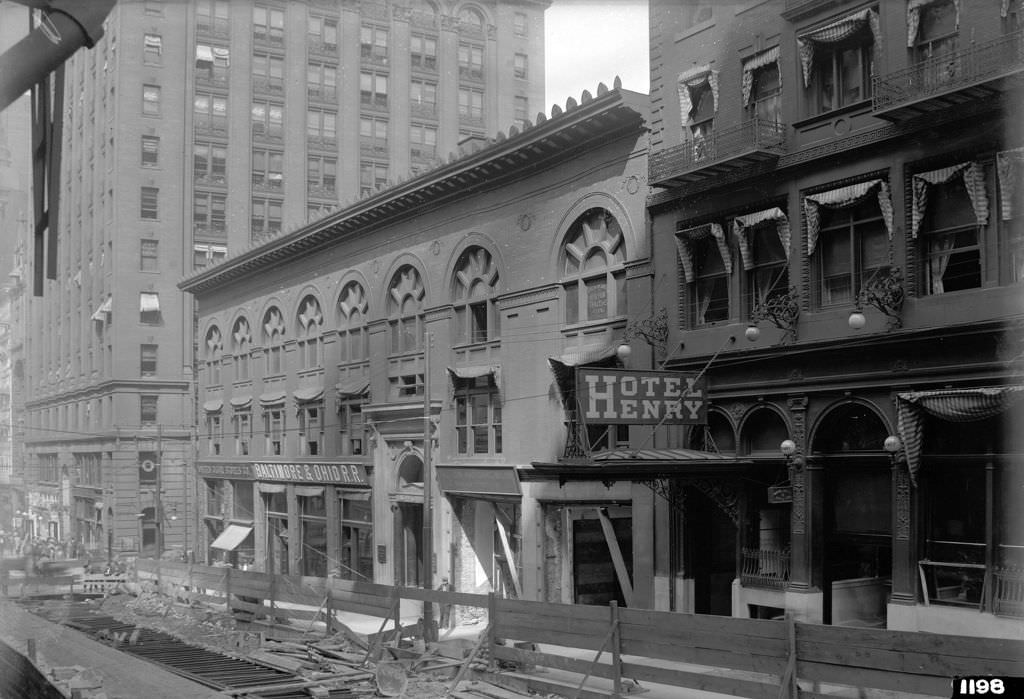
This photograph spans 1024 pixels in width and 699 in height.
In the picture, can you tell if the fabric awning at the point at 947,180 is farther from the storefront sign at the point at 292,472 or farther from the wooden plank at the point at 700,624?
the storefront sign at the point at 292,472

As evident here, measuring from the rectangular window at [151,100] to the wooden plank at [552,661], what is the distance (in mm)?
32146

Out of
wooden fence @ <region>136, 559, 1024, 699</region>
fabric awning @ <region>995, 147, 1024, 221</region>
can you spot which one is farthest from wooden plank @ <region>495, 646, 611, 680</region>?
fabric awning @ <region>995, 147, 1024, 221</region>

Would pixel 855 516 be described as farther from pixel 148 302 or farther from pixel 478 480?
pixel 148 302

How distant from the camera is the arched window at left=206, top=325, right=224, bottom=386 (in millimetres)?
48906

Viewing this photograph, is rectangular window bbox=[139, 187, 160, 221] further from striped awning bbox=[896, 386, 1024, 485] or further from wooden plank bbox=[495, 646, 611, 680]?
striped awning bbox=[896, 386, 1024, 485]

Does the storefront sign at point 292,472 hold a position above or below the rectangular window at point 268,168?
below

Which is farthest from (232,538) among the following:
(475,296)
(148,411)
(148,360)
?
(475,296)

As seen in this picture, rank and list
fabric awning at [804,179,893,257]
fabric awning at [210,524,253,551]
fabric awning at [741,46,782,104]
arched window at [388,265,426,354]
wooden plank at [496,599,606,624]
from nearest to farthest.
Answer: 1. wooden plank at [496,599,606,624]
2. fabric awning at [804,179,893,257]
3. fabric awning at [741,46,782,104]
4. arched window at [388,265,426,354]
5. fabric awning at [210,524,253,551]

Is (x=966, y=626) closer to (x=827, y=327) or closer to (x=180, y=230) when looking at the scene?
(x=827, y=327)

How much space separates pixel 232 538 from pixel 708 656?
36.4 meters

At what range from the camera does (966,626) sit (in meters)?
16.8

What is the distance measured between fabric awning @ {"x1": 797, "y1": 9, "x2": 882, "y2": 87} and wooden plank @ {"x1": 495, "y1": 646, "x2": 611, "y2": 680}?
39.6ft

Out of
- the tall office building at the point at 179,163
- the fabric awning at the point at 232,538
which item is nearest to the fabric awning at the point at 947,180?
the tall office building at the point at 179,163

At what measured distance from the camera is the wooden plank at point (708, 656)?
13289 millimetres
